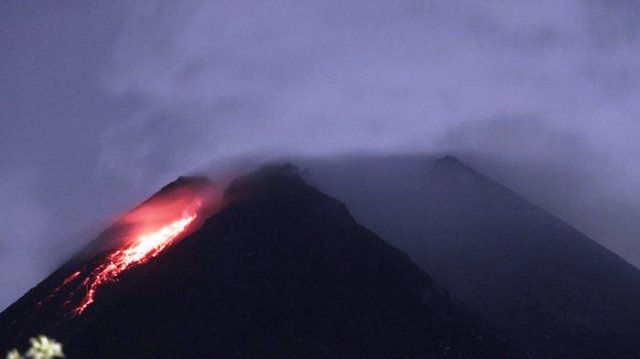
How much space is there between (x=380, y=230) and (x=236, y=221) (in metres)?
39.6

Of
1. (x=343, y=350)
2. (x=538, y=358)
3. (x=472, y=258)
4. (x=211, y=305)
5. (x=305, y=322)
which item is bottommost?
(x=538, y=358)

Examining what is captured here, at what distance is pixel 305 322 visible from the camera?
55406 millimetres

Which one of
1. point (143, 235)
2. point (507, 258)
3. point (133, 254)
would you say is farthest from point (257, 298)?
point (507, 258)

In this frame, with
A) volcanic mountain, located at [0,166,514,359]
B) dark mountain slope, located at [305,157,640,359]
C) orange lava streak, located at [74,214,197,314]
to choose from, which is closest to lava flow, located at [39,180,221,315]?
orange lava streak, located at [74,214,197,314]

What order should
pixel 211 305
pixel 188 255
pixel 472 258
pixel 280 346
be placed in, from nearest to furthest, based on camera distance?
pixel 280 346 < pixel 211 305 < pixel 188 255 < pixel 472 258

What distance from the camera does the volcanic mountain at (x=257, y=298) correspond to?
172 ft

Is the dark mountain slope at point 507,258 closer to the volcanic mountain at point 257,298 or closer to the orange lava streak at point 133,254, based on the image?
the volcanic mountain at point 257,298

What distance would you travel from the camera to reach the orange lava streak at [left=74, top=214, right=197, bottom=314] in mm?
68375

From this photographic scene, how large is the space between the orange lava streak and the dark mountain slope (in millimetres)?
40204

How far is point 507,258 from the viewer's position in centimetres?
8981

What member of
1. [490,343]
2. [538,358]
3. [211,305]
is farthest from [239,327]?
[538,358]

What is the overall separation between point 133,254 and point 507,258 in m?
61.5

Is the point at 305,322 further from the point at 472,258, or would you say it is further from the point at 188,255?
the point at 472,258

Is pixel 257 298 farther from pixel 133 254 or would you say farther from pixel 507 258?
pixel 507 258
